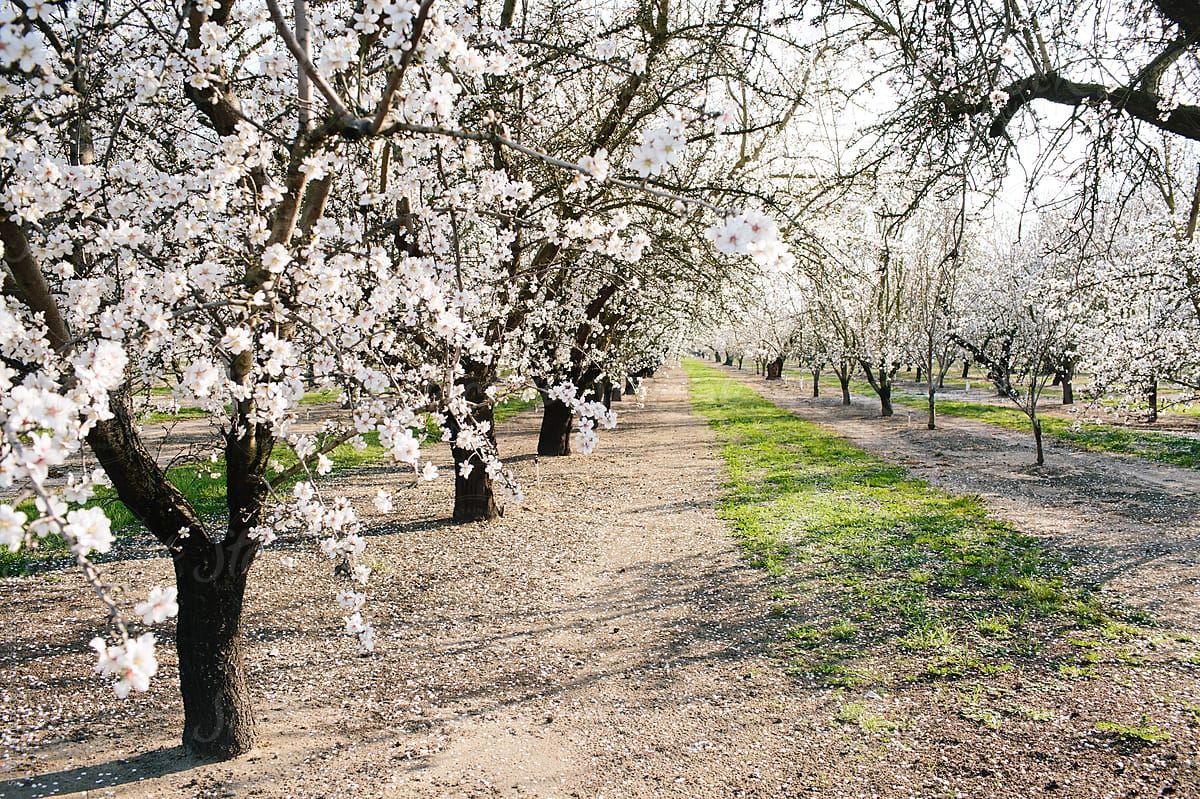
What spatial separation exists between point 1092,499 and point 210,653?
1173 centimetres

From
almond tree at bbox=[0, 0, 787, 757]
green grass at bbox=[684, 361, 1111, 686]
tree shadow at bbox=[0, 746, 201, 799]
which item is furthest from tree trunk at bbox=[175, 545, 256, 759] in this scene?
green grass at bbox=[684, 361, 1111, 686]

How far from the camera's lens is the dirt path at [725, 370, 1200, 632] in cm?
711

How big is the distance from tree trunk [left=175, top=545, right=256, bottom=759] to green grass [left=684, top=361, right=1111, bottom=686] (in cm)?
390

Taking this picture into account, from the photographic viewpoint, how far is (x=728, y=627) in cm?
630

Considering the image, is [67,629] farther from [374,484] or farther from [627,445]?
[627,445]

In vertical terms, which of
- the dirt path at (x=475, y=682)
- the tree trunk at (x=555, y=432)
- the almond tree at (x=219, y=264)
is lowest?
the dirt path at (x=475, y=682)

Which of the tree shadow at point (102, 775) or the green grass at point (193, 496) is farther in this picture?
the green grass at point (193, 496)

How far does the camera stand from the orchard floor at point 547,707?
406 centimetres

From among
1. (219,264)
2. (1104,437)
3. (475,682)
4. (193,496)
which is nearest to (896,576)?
(475,682)

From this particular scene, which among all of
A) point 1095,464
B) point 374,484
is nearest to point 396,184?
point 374,484

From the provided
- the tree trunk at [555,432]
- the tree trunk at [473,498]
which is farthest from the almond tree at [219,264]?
the tree trunk at [555,432]

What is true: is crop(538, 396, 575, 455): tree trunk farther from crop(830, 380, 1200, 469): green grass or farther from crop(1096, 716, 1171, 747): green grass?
crop(1096, 716, 1171, 747): green grass

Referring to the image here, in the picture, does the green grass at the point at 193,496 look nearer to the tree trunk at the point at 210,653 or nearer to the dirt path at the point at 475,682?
the tree trunk at the point at 210,653

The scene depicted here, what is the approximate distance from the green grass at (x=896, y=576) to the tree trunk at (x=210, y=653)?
3.90m
